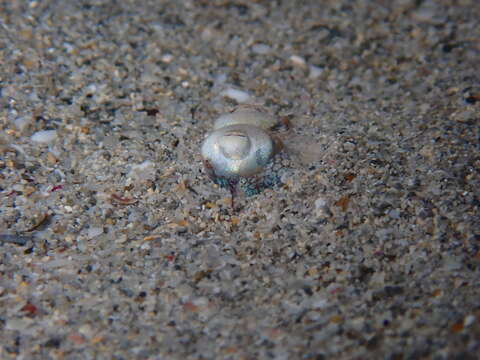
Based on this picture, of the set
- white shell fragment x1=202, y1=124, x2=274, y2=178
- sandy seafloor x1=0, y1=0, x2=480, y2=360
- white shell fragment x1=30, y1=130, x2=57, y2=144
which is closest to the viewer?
sandy seafloor x1=0, y1=0, x2=480, y2=360

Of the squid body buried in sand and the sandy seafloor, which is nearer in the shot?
the sandy seafloor

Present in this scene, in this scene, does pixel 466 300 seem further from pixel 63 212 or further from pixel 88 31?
pixel 88 31

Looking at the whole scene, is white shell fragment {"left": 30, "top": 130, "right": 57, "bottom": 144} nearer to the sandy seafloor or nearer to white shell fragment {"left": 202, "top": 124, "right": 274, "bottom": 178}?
the sandy seafloor

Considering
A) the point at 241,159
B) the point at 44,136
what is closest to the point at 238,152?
the point at 241,159

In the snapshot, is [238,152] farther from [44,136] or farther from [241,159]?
[44,136]

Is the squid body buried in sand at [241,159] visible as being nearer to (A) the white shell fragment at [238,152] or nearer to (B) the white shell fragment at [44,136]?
(A) the white shell fragment at [238,152]

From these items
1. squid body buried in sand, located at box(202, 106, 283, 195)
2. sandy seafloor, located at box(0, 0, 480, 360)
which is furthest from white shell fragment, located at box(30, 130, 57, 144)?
squid body buried in sand, located at box(202, 106, 283, 195)

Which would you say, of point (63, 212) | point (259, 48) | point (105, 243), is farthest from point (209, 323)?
point (259, 48)
